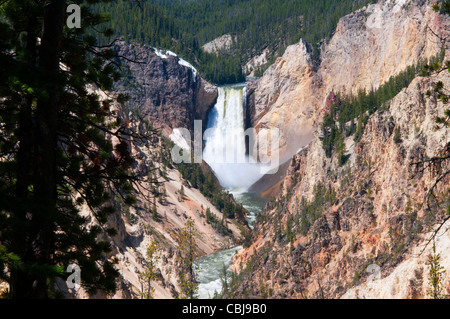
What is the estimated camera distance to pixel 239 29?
624 ft

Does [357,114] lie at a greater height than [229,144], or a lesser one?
lesser

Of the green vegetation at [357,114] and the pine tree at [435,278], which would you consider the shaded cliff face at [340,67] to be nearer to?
the green vegetation at [357,114]

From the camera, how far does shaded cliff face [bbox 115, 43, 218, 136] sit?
401ft

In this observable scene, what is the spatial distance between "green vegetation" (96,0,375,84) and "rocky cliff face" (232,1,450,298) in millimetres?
47856

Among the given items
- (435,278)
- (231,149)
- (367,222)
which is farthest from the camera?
(231,149)

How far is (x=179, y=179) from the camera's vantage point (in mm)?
101000

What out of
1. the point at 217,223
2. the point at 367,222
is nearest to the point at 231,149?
the point at 217,223

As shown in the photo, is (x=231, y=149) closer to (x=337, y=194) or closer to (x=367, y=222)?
(x=337, y=194)

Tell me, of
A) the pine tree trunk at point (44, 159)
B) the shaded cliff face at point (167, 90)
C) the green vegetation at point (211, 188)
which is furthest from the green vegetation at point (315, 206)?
the shaded cliff face at point (167, 90)

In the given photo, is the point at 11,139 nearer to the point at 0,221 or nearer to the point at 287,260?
the point at 0,221

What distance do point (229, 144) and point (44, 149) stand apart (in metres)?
113

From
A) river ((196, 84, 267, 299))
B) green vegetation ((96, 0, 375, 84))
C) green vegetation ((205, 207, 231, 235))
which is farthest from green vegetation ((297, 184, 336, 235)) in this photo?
green vegetation ((96, 0, 375, 84))

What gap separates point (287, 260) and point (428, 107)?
23687mm
